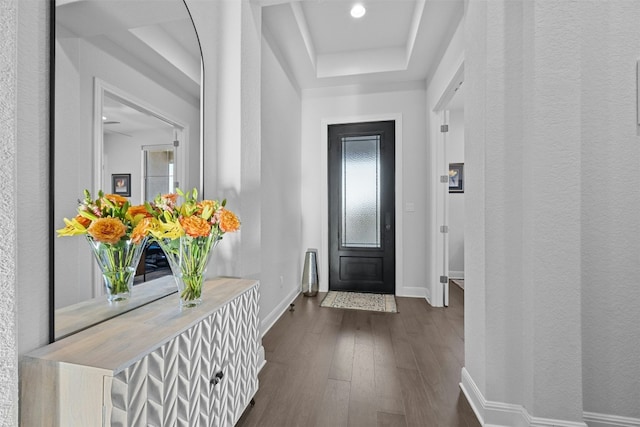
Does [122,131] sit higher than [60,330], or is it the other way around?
[122,131]

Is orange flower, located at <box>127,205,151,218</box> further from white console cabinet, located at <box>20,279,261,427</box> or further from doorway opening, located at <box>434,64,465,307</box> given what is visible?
doorway opening, located at <box>434,64,465,307</box>

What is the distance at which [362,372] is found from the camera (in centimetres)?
188

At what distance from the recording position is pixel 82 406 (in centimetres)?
74

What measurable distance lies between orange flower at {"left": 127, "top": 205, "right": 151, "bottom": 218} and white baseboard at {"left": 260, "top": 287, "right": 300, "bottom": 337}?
5.02 ft

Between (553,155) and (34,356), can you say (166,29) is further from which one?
(553,155)

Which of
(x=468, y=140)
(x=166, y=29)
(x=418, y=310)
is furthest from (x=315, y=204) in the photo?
(x=166, y=29)

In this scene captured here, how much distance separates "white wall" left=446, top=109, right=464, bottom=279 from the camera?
462 centimetres

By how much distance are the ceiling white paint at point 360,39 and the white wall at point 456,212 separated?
1.55m

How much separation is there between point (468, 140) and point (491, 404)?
143 centimetres

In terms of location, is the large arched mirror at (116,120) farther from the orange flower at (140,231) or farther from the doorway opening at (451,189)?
the doorway opening at (451,189)

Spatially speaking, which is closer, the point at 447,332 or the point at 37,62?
the point at 37,62

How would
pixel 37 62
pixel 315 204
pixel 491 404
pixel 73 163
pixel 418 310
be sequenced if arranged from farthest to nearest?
pixel 315 204 < pixel 418 310 < pixel 491 404 < pixel 73 163 < pixel 37 62

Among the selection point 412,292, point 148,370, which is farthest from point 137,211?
point 412,292

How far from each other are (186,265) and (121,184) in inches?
16.8
